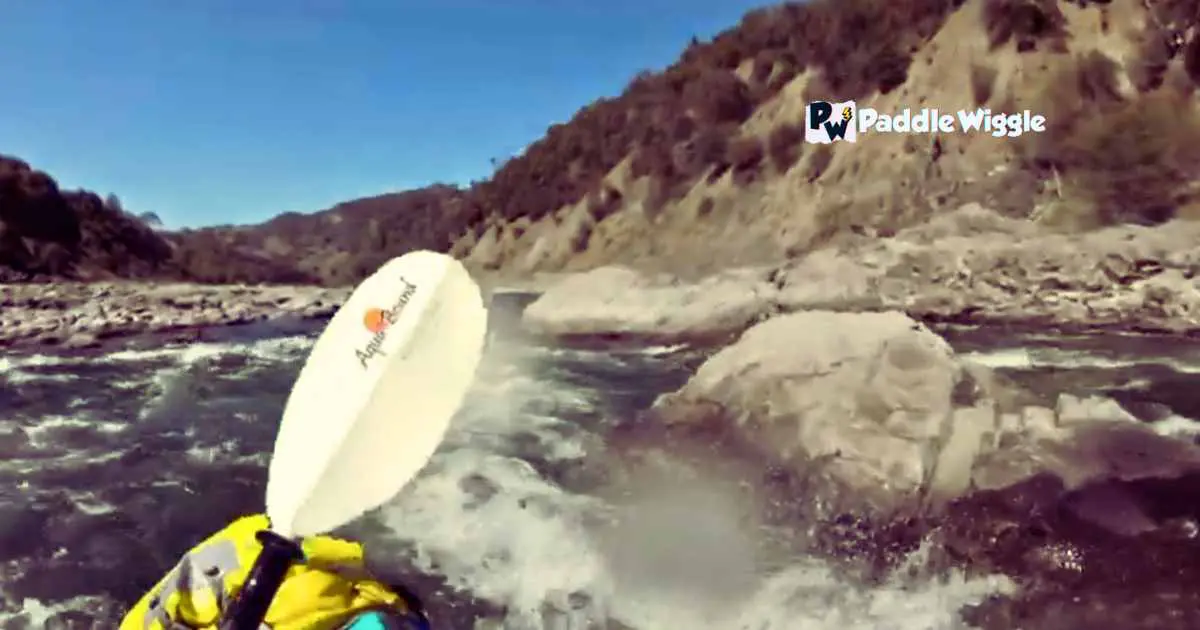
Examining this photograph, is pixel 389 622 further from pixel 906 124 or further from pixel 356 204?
pixel 356 204

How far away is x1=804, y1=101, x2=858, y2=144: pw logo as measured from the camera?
2006 cm

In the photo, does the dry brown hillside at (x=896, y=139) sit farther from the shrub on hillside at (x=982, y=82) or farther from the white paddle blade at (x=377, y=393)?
the white paddle blade at (x=377, y=393)

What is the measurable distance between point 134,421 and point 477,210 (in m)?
24.6

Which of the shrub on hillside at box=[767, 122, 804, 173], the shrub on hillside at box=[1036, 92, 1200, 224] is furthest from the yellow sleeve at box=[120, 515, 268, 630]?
the shrub on hillside at box=[767, 122, 804, 173]

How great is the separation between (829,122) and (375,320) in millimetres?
20088

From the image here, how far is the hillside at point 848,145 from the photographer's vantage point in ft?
50.6

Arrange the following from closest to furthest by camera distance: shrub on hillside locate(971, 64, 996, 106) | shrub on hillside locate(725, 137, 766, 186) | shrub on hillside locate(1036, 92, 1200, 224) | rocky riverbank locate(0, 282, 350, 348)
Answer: shrub on hillside locate(1036, 92, 1200, 224) → rocky riverbank locate(0, 282, 350, 348) → shrub on hillside locate(971, 64, 996, 106) → shrub on hillside locate(725, 137, 766, 186)

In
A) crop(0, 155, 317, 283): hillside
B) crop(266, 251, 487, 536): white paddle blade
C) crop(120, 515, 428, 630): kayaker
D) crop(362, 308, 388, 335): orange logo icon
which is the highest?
crop(0, 155, 317, 283): hillside

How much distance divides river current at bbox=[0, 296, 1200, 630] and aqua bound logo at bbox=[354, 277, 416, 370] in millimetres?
2236

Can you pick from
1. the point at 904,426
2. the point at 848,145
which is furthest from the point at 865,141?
the point at 904,426

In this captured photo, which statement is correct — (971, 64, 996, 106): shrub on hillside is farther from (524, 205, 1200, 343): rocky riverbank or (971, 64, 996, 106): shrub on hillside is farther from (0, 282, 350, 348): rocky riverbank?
(0, 282, 350, 348): rocky riverbank

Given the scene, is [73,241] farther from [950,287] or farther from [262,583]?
[262,583]

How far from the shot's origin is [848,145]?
19484 mm

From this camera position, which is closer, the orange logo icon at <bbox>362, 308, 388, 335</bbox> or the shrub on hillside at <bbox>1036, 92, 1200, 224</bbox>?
the orange logo icon at <bbox>362, 308, 388, 335</bbox>
